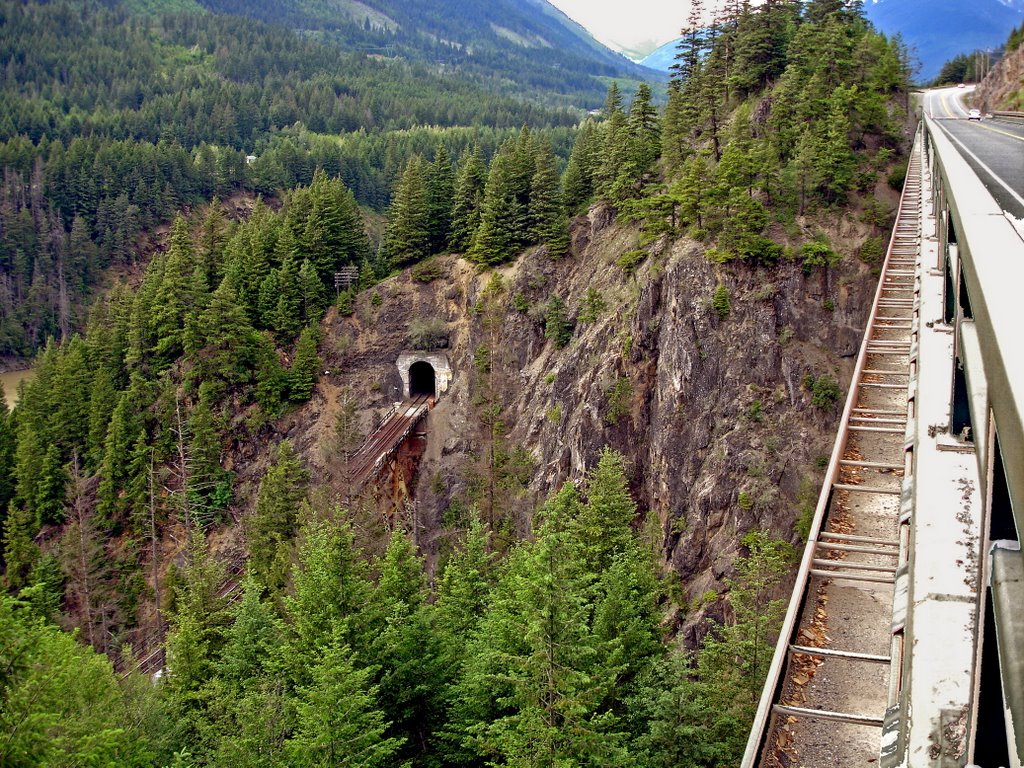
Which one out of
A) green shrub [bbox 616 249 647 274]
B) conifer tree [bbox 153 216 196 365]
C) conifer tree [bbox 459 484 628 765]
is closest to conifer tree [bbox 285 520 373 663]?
conifer tree [bbox 459 484 628 765]

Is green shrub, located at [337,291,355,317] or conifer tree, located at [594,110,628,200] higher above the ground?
conifer tree, located at [594,110,628,200]

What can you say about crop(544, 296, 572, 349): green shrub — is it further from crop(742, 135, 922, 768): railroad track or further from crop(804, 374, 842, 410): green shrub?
crop(742, 135, 922, 768): railroad track

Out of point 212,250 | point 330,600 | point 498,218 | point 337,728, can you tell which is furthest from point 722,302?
point 212,250

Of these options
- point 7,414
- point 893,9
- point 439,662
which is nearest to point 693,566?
point 439,662

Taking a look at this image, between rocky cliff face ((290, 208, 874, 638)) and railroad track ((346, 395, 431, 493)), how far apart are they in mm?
1521

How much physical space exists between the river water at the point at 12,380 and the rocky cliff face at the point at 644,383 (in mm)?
59637

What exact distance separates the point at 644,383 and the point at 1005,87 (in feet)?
131

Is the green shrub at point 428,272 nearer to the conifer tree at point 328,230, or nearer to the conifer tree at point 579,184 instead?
the conifer tree at point 328,230

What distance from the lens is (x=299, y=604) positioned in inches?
838

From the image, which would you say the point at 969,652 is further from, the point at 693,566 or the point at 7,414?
the point at 7,414

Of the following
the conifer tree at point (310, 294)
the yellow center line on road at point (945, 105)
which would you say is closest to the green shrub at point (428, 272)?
the conifer tree at point (310, 294)

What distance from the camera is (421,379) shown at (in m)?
62.2

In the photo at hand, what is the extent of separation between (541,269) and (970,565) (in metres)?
49.8

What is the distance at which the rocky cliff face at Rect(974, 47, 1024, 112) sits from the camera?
52219 millimetres
